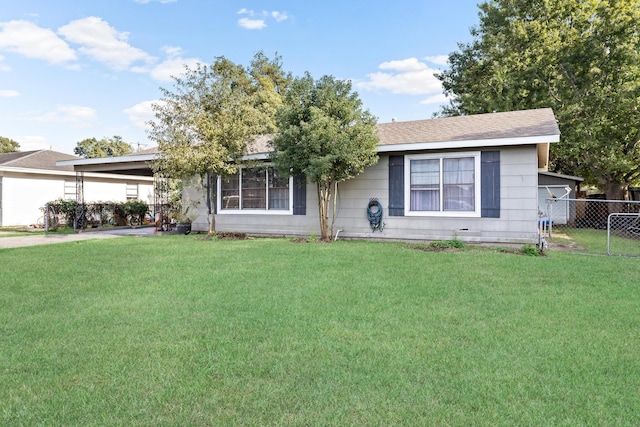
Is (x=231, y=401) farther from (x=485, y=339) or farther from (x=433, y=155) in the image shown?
(x=433, y=155)

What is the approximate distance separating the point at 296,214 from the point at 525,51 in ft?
43.9

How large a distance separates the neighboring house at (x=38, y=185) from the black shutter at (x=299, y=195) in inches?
405

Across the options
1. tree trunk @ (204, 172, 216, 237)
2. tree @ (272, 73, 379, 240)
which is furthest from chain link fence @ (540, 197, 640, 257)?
tree trunk @ (204, 172, 216, 237)

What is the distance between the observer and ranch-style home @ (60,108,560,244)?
8773mm

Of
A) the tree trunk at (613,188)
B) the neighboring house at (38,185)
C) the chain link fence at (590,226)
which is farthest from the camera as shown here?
the neighboring house at (38,185)

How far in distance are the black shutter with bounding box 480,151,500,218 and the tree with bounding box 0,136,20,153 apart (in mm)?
48656

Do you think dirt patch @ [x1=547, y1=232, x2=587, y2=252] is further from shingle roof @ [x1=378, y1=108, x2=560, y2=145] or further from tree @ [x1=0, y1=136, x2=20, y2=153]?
tree @ [x1=0, y1=136, x2=20, y2=153]

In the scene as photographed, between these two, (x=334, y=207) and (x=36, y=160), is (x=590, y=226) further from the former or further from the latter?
(x=36, y=160)

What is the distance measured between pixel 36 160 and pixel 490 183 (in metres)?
19.8

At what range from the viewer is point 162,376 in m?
2.64

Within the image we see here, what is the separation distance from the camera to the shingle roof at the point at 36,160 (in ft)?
56.8

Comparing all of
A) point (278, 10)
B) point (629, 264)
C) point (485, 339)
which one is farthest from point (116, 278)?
point (278, 10)

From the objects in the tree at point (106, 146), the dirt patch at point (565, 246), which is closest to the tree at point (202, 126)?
the dirt patch at point (565, 246)

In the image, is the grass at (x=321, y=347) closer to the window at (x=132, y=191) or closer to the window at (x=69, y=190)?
the window at (x=69, y=190)
